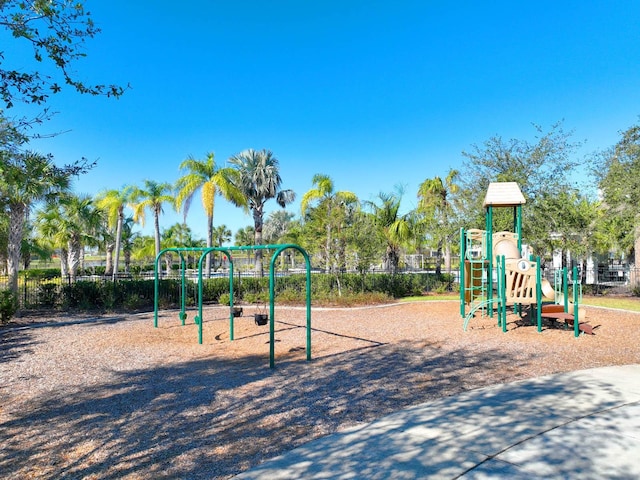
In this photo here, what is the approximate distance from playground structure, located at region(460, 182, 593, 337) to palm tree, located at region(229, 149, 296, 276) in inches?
632

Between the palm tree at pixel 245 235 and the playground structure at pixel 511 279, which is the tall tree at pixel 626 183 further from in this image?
the palm tree at pixel 245 235

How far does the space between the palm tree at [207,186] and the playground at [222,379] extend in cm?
1366

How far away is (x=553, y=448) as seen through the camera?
142 inches

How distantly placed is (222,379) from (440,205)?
74.5 feet

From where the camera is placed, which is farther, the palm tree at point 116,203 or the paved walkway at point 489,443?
the palm tree at point 116,203

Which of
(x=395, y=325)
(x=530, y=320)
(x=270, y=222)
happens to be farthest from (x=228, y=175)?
(x=270, y=222)

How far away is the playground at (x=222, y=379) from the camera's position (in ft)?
12.7

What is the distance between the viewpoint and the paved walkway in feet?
10.7

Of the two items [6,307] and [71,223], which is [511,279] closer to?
[6,307]

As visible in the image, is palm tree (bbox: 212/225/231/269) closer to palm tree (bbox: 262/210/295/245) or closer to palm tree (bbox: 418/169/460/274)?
palm tree (bbox: 262/210/295/245)

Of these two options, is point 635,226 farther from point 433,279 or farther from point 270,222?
point 270,222

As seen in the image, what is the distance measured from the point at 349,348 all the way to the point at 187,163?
19728 millimetres

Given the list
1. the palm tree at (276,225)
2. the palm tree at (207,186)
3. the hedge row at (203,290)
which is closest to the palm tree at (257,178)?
the palm tree at (207,186)

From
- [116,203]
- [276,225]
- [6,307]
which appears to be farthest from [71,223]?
[276,225]
